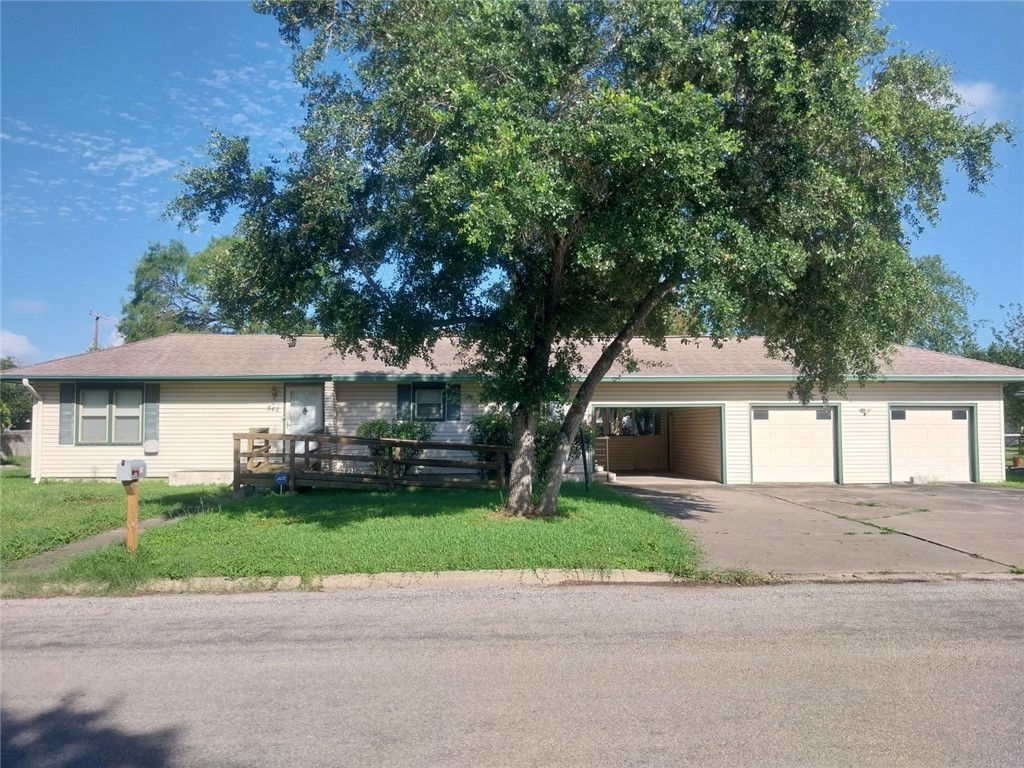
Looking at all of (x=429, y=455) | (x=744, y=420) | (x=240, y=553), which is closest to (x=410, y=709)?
(x=240, y=553)

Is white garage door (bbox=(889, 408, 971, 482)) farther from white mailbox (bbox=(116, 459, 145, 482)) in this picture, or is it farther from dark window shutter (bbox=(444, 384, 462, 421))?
white mailbox (bbox=(116, 459, 145, 482))

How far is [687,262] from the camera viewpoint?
935cm

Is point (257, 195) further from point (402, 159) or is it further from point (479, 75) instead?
point (479, 75)

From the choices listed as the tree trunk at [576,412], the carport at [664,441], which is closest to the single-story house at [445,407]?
the carport at [664,441]

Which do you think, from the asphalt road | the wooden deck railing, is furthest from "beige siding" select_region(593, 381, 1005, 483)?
the asphalt road

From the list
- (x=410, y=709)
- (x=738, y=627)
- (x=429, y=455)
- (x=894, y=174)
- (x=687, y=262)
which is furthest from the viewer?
(x=429, y=455)

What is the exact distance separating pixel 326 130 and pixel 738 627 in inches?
303

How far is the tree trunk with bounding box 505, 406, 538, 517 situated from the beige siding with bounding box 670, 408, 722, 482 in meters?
9.74

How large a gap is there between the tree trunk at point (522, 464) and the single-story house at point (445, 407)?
677 centimetres

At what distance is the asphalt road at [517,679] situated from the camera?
458 centimetres

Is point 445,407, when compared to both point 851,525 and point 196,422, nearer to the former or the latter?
point 196,422

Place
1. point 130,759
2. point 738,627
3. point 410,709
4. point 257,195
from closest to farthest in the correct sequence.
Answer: point 130,759
point 410,709
point 738,627
point 257,195

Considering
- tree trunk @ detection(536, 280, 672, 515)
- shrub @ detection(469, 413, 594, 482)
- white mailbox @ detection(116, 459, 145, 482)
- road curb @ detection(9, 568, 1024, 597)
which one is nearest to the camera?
road curb @ detection(9, 568, 1024, 597)

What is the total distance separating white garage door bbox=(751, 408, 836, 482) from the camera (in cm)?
2058
